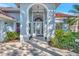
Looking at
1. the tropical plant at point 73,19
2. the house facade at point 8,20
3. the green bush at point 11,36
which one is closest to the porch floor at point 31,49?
the green bush at point 11,36

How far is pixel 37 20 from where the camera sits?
9531 mm

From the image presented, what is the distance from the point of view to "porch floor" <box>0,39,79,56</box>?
941 centimetres

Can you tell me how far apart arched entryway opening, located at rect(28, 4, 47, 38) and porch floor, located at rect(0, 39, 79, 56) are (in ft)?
0.59

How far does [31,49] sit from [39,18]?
763mm

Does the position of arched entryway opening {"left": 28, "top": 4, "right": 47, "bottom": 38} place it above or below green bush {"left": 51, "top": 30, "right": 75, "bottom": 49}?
above

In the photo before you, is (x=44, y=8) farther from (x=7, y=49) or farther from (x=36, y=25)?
(x=7, y=49)

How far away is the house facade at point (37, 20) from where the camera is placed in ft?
31.0

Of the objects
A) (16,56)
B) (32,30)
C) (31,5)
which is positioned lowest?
(16,56)

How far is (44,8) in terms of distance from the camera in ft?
31.1

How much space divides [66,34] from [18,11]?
4.14 feet

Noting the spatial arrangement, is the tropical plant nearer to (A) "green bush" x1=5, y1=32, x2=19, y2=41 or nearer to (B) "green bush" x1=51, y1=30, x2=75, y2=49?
(B) "green bush" x1=51, y1=30, x2=75, y2=49

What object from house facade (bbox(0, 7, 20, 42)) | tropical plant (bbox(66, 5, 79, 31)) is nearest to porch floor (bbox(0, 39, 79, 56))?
house facade (bbox(0, 7, 20, 42))

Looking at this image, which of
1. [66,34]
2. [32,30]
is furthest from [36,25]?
[66,34]

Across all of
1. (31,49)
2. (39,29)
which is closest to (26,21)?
(39,29)
